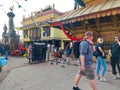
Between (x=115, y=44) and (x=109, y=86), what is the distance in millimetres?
1904

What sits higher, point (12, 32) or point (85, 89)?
point (12, 32)

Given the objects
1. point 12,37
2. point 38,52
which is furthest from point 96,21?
point 12,37

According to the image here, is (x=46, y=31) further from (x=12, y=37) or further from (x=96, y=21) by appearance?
(x=96, y=21)

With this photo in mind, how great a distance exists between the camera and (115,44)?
6398 mm

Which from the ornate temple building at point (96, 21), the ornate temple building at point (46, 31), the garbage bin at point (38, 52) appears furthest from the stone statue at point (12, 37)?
the ornate temple building at point (96, 21)

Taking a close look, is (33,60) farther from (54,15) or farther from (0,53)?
(54,15)

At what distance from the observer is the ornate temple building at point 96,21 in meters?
8.88

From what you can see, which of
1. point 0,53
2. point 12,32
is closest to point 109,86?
point 0,53

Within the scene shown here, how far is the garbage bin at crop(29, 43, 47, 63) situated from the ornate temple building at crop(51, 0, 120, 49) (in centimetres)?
219

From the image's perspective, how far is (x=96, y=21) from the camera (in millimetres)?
10609

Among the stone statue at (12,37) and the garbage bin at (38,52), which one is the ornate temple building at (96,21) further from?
the stone statue at (12,37)

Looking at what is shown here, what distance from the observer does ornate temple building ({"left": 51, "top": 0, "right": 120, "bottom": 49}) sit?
8876mm

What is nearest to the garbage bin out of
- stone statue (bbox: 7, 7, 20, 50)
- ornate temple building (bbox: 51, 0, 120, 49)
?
ornate temple building (bbox: 51, 0, 120, 49)

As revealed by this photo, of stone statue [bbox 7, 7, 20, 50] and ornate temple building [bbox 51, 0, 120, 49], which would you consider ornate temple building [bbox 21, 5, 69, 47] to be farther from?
ornate temple building [bbox 51, 0, 120, 49]
